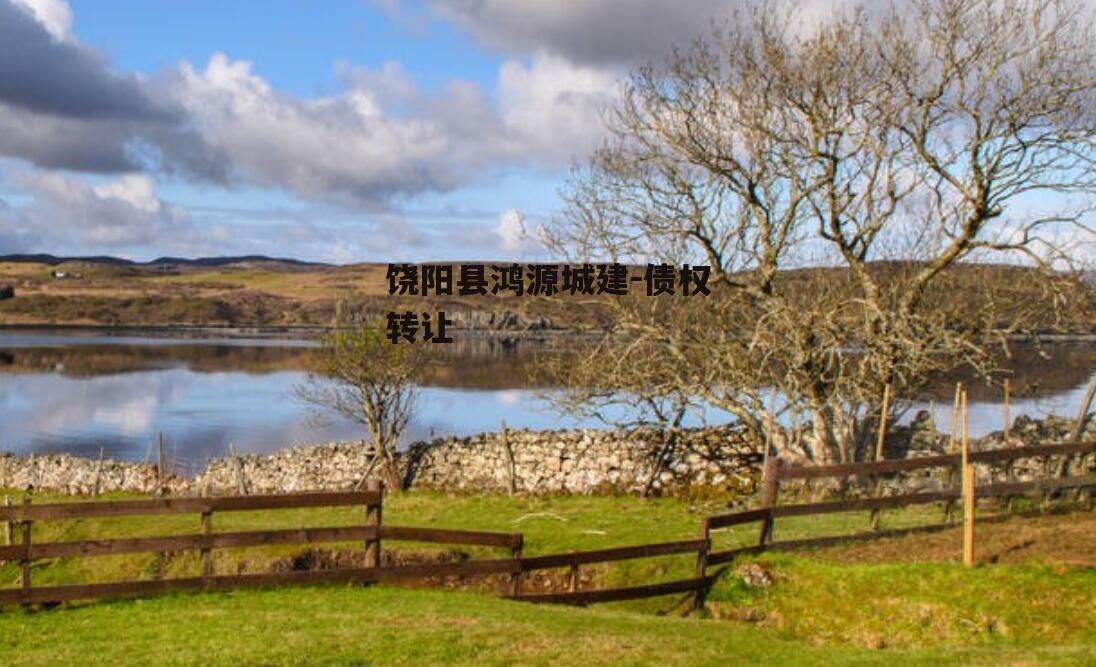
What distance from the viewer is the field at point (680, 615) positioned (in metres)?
11.2

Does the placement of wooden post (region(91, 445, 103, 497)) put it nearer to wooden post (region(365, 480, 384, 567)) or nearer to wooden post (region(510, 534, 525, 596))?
wooden post (region(365, 480, 384, 567))

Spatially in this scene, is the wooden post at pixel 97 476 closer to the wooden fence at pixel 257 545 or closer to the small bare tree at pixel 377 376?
the small bare tree at pixel 377 376

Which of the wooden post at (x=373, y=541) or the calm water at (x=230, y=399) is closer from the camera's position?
the wooden post at (x=373, y=541)

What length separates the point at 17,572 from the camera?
2405 cm

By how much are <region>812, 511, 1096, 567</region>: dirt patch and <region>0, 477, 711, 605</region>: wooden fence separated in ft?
12.1

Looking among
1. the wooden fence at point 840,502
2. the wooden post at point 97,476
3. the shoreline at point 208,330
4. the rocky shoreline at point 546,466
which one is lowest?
the wooden post at point 97,476

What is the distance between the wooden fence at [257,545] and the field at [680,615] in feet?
0.78

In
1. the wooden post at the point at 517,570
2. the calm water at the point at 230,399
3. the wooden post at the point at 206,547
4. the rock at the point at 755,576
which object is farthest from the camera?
the calm water at the point at 230,399

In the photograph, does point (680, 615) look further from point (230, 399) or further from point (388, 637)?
point (230, 399)

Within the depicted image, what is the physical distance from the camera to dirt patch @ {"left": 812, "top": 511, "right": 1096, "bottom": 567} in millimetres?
16969

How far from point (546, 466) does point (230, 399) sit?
43779mm

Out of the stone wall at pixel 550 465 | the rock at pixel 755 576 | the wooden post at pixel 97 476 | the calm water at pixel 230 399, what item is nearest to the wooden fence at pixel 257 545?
the rock at pixel 755 576

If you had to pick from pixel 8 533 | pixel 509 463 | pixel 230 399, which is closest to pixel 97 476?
pixel 8 533

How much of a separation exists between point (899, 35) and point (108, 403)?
5548 cm
